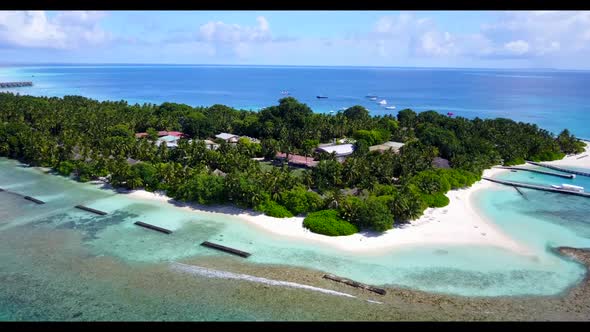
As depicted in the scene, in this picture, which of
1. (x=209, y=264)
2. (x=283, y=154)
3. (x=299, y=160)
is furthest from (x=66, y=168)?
(x=209, y=264)

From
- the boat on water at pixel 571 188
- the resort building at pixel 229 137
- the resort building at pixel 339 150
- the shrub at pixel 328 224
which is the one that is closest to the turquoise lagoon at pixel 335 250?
the boat on water at pixel 571 188

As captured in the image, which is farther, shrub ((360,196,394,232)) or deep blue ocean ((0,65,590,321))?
shrub ((360,196,394,232))

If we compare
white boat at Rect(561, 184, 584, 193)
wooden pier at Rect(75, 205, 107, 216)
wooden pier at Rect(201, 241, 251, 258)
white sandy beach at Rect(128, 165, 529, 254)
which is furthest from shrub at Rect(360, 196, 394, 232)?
white boat at Rect(561, 184, 584, 193)

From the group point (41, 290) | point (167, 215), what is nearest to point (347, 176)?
point (167, 215)

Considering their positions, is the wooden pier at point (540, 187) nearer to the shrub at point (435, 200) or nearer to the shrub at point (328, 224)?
the shrub at point (435, 200)

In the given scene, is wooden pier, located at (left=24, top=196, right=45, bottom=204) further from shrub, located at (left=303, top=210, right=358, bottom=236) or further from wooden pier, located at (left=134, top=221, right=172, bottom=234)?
shrub, located at (left=303, top=210, right=358, bottom=236)

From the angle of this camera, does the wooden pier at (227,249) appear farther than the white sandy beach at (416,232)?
No
